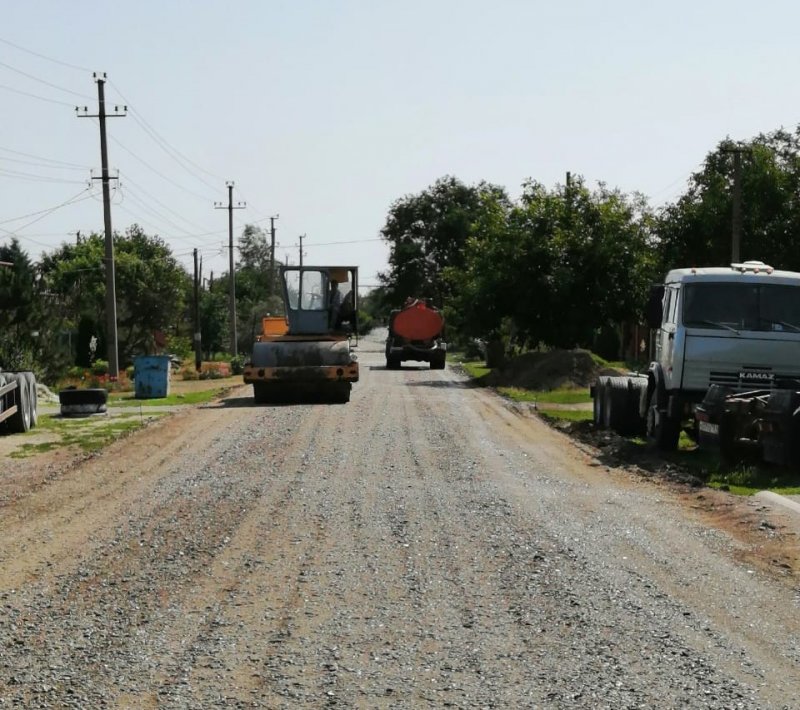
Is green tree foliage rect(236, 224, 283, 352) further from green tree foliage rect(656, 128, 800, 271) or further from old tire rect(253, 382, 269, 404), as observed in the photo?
old tire rect(253, 382, 269, 404)

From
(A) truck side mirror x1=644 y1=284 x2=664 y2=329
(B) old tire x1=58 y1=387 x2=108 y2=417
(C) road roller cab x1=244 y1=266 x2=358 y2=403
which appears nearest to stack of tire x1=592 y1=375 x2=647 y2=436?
(A) truck side mirror x1=644 y1=284 x2=664 y2=329

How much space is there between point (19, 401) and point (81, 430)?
1305mm

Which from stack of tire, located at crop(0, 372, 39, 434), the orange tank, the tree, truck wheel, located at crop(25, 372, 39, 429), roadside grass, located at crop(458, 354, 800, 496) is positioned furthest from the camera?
the orange tank

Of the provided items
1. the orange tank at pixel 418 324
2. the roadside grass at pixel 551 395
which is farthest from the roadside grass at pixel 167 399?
the orange tank at pixel 418 324

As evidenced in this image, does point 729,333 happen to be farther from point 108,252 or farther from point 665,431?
point 108,252

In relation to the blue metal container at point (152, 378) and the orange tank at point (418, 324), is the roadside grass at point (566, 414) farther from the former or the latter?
the orange tank at point (418, 324)

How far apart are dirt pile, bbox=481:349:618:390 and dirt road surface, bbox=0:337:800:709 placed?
2328 centimetres

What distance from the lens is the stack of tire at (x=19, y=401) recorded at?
2309 centimetres

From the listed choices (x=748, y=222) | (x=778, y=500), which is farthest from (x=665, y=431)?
(x=748, y=222)

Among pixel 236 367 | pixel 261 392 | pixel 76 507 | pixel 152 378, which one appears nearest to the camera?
pixel 76 507

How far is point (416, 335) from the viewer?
56.0m

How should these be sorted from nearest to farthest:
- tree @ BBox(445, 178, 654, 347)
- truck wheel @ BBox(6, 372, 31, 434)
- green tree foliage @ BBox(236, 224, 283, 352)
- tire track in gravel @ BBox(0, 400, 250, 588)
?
tire track in gravel @ BBox(0, 400, 250, 588)
truck wheel @ BBox(6, 372, 31, 434)
tree @ BBox(445, 178, 654, 347)
green tree foliage @ BBox(236, 224, 283, 352)

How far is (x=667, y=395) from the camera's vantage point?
19375mm

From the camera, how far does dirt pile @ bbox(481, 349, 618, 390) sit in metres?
40.2
